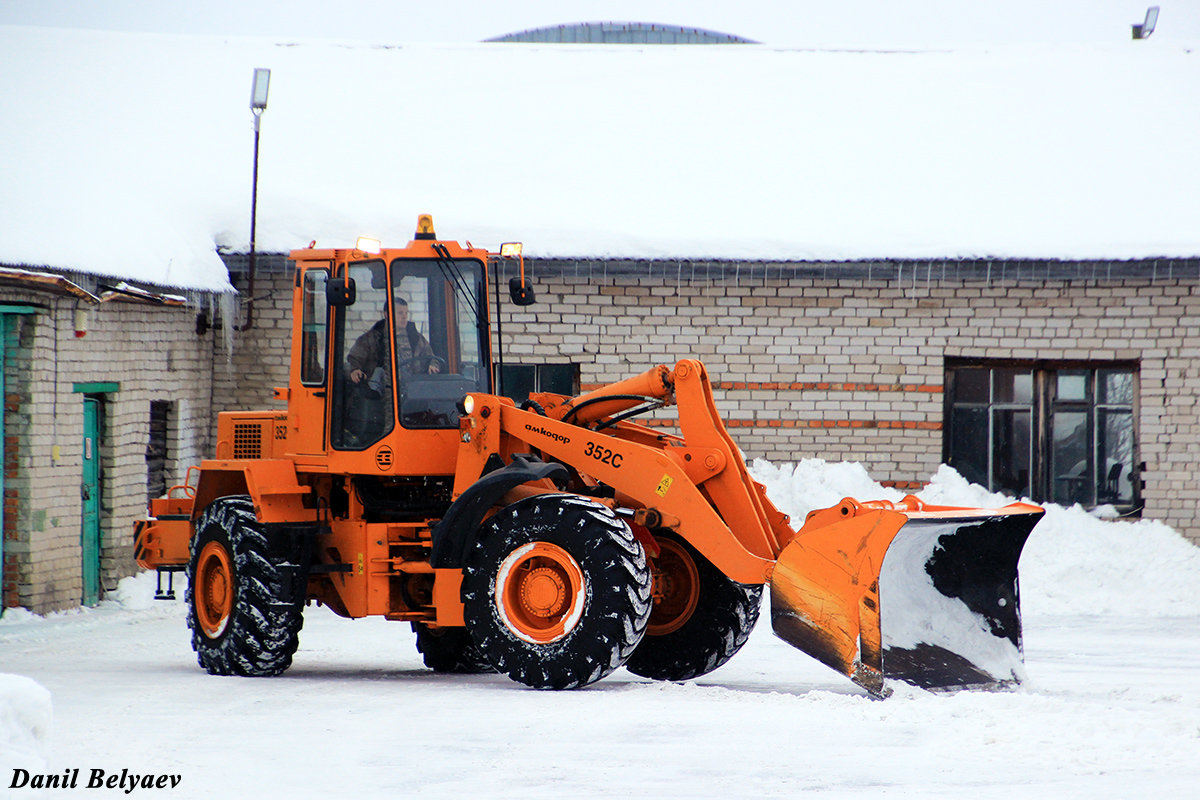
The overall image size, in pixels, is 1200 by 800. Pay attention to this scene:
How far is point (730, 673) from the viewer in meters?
8.53

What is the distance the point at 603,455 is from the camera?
7.57 m

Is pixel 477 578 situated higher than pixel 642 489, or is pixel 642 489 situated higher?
pixel 642 489

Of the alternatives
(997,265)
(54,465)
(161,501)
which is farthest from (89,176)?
(997,265)

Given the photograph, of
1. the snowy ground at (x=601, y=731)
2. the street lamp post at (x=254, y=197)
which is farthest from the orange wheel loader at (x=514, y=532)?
the street lamp post at (x=254, y=197)

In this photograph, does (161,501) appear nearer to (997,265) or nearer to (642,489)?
(642,489)

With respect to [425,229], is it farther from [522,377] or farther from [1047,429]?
[1047,429]

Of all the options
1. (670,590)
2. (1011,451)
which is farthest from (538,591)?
(1011,451)

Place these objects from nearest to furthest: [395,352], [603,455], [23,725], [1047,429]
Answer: [23,725], [603,455], [395,352], [1047,429]

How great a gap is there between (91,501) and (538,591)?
6159 mm

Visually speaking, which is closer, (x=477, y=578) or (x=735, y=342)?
(x=477, y=578)

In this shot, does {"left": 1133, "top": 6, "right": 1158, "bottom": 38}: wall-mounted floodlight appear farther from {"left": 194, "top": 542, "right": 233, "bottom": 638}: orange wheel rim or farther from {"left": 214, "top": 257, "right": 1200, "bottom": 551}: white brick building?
{"left": 194, "top": 542, "right": 233, "bottom": 638}: orange wheel rim

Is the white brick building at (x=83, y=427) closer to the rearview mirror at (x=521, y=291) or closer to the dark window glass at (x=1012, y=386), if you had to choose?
the rearview mirror at (x=521, y=291)

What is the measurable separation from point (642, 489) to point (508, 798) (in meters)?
2.61

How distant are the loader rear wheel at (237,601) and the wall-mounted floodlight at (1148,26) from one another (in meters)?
16.7
